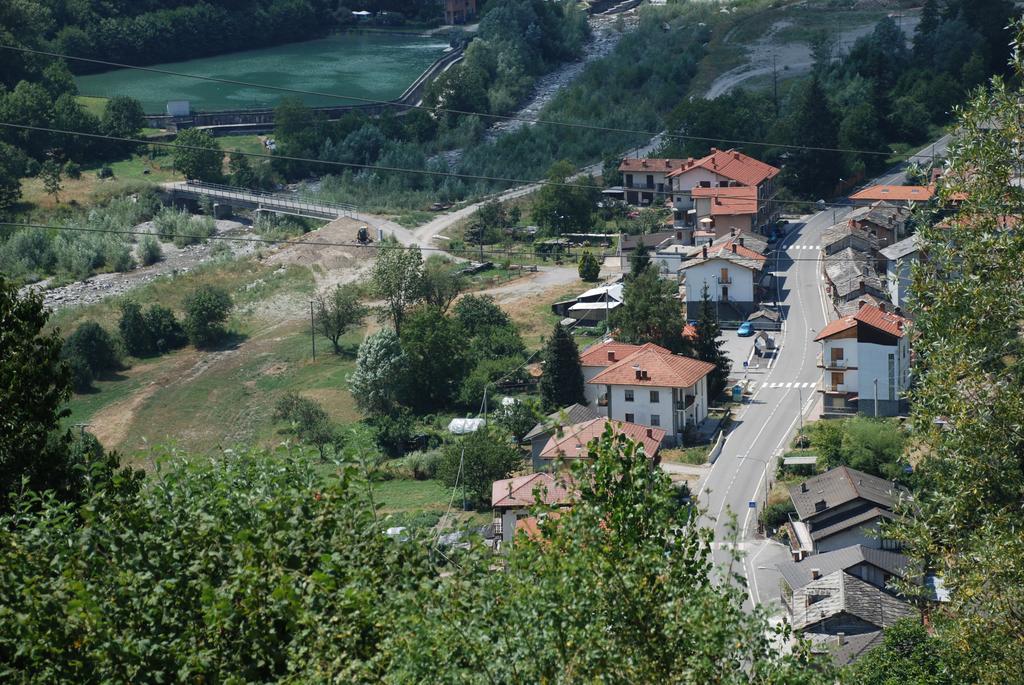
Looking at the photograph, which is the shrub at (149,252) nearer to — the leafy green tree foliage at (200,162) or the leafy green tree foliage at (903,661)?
the leafy green tree foliage at (200,162)

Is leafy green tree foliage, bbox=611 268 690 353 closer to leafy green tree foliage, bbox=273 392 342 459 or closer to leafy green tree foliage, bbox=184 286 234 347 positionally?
leafy green tree foliage, bbox=273 392 342 459

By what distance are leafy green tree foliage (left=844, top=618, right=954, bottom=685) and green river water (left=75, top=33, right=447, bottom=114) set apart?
1223 inches

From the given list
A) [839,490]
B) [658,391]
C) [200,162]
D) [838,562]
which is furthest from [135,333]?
[838,562]

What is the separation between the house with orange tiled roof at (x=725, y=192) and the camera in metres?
24.4

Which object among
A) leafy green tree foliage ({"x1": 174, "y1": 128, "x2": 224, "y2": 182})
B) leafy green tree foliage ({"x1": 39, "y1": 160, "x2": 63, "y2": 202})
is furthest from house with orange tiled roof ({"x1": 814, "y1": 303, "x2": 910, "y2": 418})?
leafy green tree foliage ({"x1": 39, "y1": 160, "x2": 63, "y2": 202})

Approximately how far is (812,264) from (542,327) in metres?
5.18

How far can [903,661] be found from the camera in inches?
366

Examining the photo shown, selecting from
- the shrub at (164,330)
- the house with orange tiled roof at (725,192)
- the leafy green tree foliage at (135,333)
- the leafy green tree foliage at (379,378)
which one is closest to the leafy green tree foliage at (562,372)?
the leafy green tree foliage at (379,378)

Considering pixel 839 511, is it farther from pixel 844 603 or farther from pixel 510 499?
pixel 510 499

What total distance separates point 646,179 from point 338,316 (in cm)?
915

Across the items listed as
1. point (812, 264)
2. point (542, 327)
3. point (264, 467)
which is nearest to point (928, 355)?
point (264, 467)

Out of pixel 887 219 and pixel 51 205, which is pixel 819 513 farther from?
pixel 51 205

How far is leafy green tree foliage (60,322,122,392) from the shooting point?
71.8 ft

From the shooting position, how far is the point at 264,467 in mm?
5441
